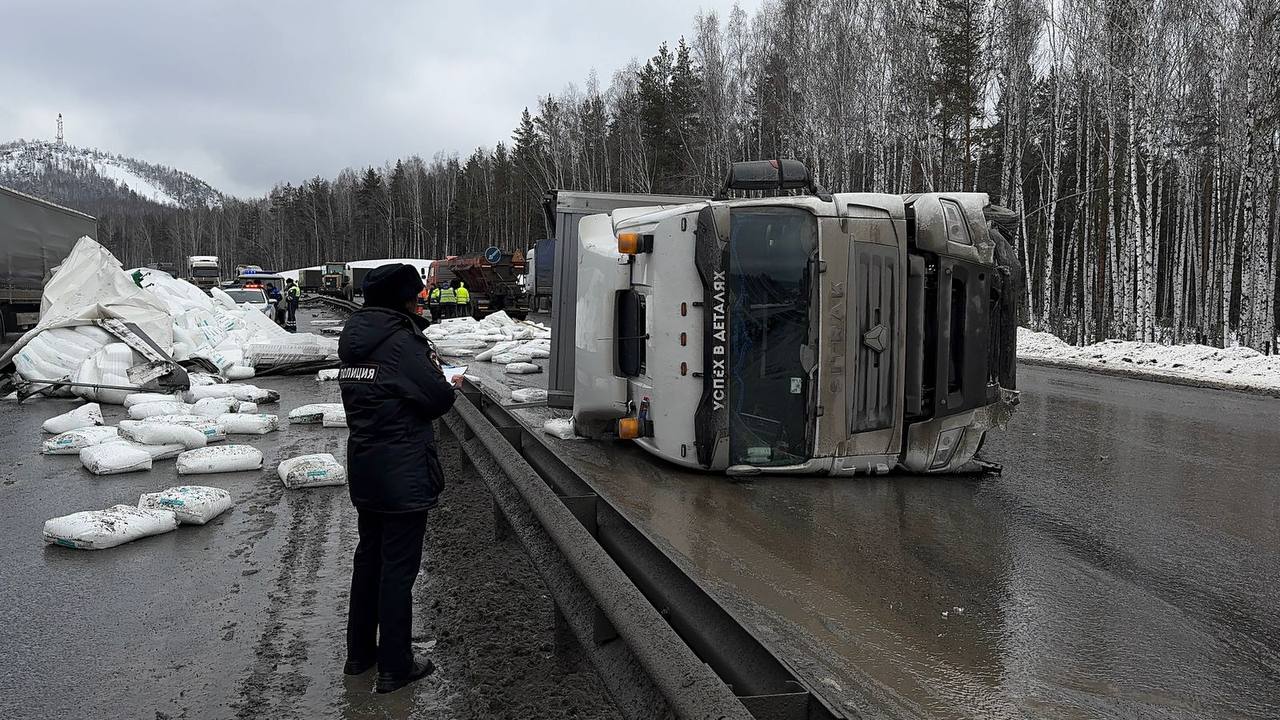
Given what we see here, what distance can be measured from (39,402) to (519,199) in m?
59.6

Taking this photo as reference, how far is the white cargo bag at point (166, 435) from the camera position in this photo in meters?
7.50

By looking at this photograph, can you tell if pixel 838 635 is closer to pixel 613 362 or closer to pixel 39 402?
pixel 613 362

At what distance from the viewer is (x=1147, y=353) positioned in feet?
58.9

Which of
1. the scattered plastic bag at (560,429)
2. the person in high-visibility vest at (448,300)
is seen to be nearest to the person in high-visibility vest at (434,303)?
the person in high-visibility vest at (448,300)

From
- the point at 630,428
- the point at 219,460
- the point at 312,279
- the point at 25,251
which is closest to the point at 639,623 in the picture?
the point at 630,428

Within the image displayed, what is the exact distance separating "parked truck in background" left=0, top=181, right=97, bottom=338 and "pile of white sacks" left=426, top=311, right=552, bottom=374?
8.32m

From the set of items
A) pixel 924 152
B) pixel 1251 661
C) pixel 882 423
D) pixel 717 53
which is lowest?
pixel 1251 661

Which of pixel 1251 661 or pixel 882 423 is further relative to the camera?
pixel 882 423

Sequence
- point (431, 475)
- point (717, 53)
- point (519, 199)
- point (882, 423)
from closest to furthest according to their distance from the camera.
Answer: point (431, 475) → point (882, 423) → point (717, 53) → point (519, 199)

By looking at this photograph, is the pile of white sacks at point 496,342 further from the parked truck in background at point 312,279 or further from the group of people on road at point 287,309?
the parked truck in background at point 312,279

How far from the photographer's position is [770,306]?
20.4 feet

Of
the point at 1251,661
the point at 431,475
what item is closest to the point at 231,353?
the point at 431,475

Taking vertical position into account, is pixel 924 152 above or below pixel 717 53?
below

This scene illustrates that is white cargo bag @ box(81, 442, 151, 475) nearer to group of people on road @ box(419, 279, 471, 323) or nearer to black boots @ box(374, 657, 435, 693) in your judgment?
black boots @ box(374, 657, 435, 693)
